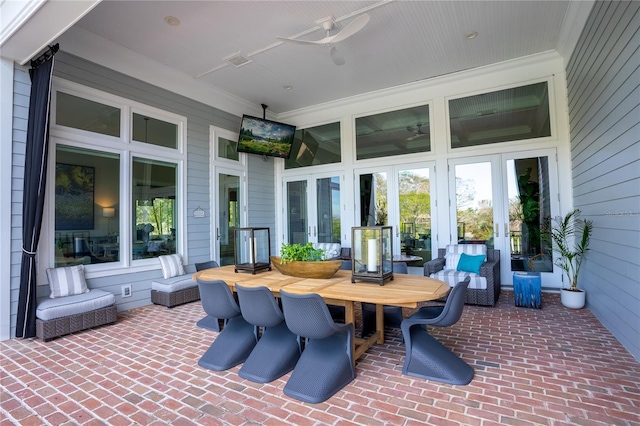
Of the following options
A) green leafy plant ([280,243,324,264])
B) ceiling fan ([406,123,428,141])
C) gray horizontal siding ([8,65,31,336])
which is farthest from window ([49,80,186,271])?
ceiling fan ([406,123,428,141])

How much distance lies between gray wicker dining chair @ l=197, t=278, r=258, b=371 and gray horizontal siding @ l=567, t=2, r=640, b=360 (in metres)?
3.51

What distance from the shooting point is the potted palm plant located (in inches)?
175

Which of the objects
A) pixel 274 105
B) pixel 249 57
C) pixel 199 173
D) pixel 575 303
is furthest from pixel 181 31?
pixel 575 303

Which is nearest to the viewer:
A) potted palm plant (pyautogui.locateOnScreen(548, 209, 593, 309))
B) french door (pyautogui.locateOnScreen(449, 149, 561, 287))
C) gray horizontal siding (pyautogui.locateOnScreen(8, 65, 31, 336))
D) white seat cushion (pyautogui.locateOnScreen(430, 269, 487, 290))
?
gray horizontal siding (pyautogui.locateOnScreen(8, 65, 31, 336))

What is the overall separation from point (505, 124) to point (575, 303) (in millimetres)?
3096

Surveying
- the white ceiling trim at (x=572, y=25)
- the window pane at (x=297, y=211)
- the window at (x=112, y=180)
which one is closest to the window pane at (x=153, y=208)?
the window at (x=112, y=180)

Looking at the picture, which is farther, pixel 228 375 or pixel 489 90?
pixel 489 90

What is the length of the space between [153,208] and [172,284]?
1.39 metres

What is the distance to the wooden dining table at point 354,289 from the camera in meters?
2.42

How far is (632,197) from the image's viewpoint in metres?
2.88

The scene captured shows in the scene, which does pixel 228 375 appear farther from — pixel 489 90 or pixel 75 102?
pixel 489 90

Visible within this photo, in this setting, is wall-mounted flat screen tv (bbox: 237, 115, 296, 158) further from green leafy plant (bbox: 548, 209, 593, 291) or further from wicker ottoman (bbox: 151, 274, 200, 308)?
green leafy plant (bbox: 548, 209, 593, 291)

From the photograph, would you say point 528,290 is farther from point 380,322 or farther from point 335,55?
point 335,55

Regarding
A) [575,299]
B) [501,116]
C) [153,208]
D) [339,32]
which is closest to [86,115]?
[153,208]
